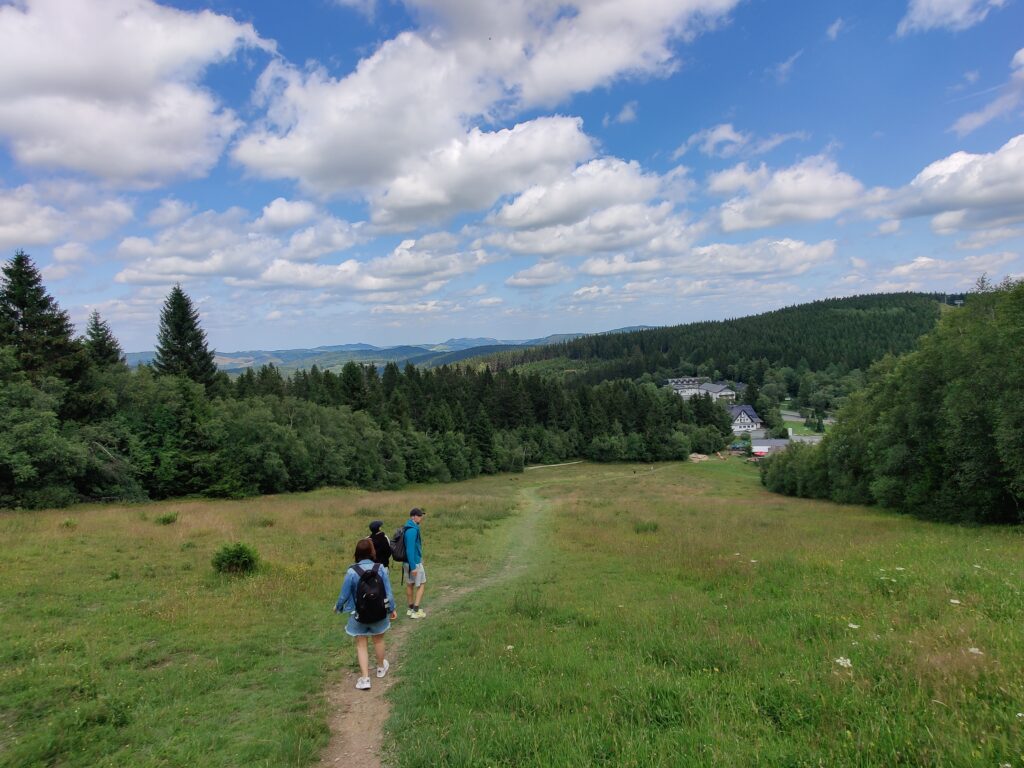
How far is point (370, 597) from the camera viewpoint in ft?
26.8

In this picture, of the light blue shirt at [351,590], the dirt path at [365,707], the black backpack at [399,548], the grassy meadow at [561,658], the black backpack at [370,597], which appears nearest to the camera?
the grassy meadow at [561,658]

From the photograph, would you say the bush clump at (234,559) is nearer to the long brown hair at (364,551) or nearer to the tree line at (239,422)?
the long brown hair at (364,551)

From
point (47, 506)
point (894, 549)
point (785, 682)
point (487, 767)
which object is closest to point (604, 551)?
point (894, 549)

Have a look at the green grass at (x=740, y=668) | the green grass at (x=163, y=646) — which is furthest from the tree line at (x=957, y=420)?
the green grass at (x=163, y=646)

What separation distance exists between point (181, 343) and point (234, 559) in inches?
1998

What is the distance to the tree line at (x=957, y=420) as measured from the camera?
22688 mm

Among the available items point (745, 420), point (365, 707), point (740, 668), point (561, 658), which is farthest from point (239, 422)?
point (745, 420)

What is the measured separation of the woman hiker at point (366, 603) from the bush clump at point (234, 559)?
24.4 feet

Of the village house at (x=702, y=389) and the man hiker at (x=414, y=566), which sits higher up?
the man hiker at (x=414, y=566)

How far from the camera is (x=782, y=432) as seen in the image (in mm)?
135125

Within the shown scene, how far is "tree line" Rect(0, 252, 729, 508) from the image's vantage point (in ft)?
101

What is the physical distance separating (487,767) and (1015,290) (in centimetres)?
3210

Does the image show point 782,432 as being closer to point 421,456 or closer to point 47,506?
point 421,456

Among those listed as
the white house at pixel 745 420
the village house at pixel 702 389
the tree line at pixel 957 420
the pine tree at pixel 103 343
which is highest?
the pine tree at pixel 103 343
